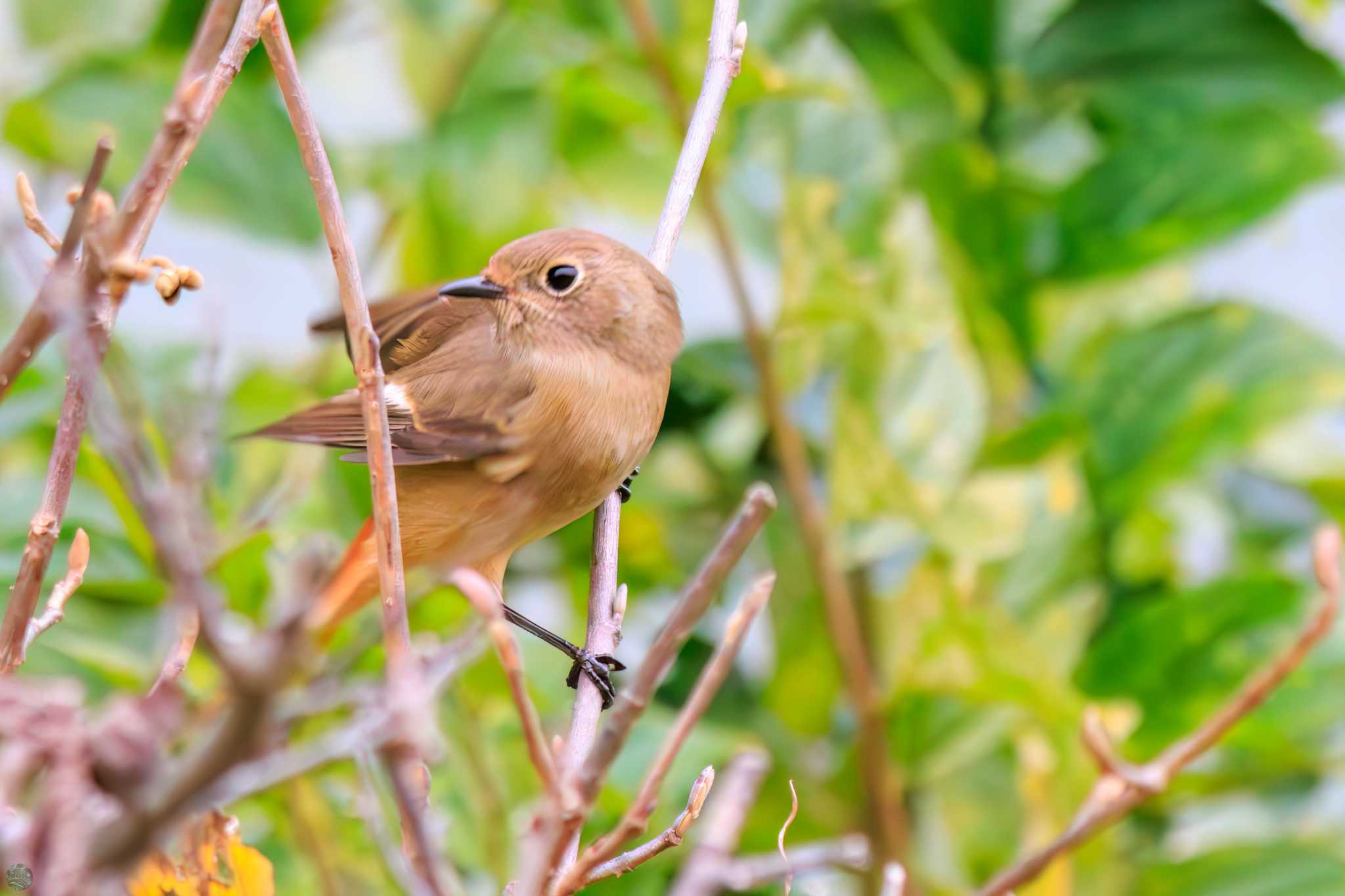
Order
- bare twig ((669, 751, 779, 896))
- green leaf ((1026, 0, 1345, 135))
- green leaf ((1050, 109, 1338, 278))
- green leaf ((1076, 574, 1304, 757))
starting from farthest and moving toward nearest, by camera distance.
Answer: green leaf ((1026, 0, 1345, 135)) < green leaf ((1050, 109, 1338, 278)) < green leaf ((1076, 574, 1304, 757)) < bare twig ((669, 751, 779, 896))

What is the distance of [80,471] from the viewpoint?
155 centimetres

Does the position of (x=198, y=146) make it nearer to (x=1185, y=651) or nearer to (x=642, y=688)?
(x=1185, y=651)

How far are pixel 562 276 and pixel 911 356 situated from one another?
76 centimetres

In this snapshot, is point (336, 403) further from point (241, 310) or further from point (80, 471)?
point (241, 310)

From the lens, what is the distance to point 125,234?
687 mm

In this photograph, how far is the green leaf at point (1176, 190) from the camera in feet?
6.79

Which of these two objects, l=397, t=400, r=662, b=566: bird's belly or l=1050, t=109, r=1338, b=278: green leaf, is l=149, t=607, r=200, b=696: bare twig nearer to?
l=397, t=400, r=662, b=566: bird's belly

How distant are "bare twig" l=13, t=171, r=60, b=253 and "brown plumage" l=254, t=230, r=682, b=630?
0.46 m

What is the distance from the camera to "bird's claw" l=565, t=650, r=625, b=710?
1130mm

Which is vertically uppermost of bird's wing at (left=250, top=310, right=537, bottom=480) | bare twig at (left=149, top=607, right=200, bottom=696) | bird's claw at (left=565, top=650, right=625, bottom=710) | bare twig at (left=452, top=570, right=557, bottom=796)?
bird's wing at (left=250, top=310, right=537, bottom=480)

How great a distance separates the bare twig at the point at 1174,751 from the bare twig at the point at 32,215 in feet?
2.14

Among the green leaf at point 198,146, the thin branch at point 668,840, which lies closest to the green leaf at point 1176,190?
the green leaf at point 198,146

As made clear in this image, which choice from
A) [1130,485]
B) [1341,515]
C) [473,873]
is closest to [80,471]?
[473,873]

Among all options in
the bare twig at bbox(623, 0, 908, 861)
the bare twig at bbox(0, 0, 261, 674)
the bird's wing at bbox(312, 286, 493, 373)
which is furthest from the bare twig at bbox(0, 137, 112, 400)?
the bare twig at bbox(623, 0, 908, 861)
